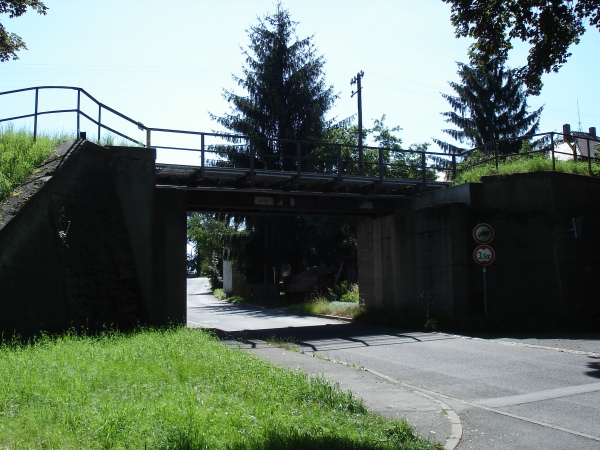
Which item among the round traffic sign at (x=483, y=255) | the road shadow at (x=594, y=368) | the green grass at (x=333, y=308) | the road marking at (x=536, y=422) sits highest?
the round traffic sign at (x=483, y=255)

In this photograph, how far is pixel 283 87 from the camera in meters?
38.4

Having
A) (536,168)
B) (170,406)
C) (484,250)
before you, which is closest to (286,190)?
(484,250)

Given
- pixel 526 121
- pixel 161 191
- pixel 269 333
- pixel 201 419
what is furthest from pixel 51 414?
pixel 526 121

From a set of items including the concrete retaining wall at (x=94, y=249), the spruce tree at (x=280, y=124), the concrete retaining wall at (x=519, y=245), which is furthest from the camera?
the spruce tree at (x=280, y=124)

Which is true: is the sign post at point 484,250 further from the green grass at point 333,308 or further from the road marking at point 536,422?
the road marking at point 536,422

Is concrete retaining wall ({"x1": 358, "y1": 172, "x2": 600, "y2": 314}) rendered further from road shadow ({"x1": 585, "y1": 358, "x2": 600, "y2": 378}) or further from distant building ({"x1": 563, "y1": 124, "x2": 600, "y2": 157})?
road shadow ({"x1": 585, "y1": 358, "x2": 600, "y2": 378})

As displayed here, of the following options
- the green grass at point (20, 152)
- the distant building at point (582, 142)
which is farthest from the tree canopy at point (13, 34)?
the distant building at point (582, 142)

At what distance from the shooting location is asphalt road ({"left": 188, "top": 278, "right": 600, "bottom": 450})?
614 centimetres

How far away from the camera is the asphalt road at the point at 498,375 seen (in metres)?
6.14

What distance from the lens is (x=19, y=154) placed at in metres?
13.8

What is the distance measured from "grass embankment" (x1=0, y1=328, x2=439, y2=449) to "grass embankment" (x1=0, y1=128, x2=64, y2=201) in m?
5.12

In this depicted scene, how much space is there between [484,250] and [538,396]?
906 centimetres

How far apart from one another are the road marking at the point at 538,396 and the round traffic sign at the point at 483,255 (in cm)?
800

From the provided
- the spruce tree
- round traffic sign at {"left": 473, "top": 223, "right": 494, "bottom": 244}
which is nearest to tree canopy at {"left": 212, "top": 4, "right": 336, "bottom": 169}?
the spruce tree
